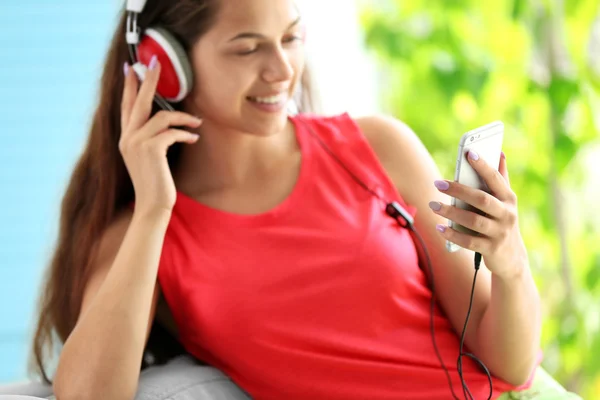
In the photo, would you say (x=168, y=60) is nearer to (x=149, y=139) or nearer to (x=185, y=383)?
(x=149, y=139)

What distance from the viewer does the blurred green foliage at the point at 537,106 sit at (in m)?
1.85

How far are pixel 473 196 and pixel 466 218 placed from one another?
0.10ft

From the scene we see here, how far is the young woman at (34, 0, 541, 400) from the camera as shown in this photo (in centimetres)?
126

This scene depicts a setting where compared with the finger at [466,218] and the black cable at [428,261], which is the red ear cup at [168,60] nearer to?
the black cable at [428,261]

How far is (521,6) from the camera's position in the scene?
177 centimetres

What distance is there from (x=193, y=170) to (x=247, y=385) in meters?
0.39

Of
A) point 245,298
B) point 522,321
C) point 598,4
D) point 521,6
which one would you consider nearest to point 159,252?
point 245,298

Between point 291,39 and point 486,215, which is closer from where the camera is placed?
point 486,215

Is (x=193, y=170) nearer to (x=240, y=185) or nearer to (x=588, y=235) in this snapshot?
(x=240, y=185)

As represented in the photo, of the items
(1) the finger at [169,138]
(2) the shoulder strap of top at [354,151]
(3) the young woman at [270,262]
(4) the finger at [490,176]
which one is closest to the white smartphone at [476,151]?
(4) the finger at [490,176]

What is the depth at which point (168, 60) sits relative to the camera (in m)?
1.34

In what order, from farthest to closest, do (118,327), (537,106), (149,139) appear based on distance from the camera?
(537,106)
(149,139)
(118,327)

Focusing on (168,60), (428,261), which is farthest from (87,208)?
(428,261)

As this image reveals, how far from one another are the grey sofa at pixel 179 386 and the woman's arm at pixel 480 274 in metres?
0.37
